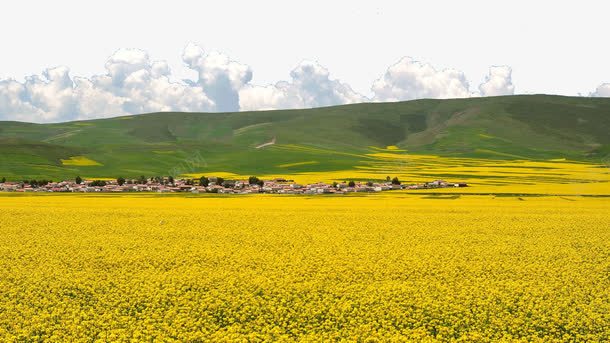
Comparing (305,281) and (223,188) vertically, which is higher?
(223,188)

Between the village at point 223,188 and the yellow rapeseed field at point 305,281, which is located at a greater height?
the village at point 223,188

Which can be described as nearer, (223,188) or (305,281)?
(305,281)

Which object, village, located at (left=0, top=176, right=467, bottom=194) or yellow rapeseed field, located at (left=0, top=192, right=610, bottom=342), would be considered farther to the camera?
village, located at (left=0, top=176, right=467, bottom=194)

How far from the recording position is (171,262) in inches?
1200

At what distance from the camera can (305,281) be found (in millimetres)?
25391

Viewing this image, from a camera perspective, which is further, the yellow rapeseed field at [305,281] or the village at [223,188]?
the village at [223,188]

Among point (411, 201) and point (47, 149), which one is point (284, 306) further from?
point (47, 149)

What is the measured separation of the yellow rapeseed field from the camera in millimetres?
19844

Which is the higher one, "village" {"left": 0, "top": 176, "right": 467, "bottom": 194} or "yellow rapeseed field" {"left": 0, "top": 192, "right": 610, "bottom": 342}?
"village" {"left": 0, "top": 176, "right": 467, "bottom": 194}

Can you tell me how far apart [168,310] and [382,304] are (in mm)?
8580

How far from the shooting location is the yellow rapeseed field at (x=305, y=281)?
65.1 feet

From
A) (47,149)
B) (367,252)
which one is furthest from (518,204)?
(47,149)

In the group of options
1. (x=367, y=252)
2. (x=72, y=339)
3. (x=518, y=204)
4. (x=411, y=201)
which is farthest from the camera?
(x=411, y=201)

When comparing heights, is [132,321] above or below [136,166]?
below
